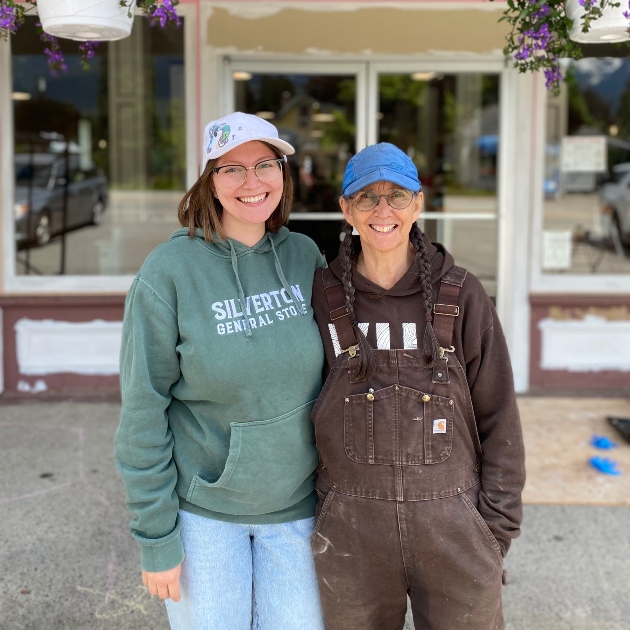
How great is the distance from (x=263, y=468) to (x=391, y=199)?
0.75m

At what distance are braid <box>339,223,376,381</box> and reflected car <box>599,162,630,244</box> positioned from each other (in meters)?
4.69

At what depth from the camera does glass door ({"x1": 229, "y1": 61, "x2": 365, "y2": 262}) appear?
18.2 feet

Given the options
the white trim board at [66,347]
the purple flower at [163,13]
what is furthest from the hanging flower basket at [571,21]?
the white trim board at [66,347]

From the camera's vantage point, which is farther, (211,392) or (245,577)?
(245,577)

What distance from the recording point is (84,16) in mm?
2607

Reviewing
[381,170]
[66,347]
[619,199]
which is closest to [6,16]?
[381,170]

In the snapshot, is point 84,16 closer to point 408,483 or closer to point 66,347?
point 408,483

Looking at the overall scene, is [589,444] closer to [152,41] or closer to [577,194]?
[577,194]

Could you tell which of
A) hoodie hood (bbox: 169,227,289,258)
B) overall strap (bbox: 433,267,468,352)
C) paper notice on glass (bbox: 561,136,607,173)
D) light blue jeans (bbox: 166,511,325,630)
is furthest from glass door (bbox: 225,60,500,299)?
light blue jeans (bbox: 166,511,325,630)

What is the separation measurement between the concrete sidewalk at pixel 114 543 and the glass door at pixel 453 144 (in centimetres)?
158

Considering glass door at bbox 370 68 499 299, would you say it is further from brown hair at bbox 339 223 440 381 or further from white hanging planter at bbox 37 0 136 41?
brown hair at bbox 339 223 440 381

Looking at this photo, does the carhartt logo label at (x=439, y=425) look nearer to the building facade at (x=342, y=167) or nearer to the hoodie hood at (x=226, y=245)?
the hoodie hood at (x=226, y=245)

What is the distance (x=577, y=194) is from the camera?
5980 mm

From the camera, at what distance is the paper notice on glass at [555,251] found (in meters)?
5.79
